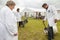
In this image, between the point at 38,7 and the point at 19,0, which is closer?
the point at 19,0

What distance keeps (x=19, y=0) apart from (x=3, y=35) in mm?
6372

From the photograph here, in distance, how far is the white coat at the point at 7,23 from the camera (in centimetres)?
346

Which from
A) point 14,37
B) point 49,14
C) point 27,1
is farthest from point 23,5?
point 14,37

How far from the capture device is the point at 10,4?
3494mm

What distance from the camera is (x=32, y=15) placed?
48.4 feet

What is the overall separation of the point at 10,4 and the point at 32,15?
37.0 ft

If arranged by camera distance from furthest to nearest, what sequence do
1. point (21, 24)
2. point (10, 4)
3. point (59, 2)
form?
1. point (59, 2)
2. point (21, 24)
3. point (10, 4)

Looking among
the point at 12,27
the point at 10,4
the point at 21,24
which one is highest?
the point at 10,4

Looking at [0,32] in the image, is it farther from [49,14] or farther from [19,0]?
[19,0]

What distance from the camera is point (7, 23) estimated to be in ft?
11.4

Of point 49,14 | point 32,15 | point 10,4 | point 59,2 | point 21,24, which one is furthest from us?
point 32,15

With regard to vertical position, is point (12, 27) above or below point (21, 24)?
above

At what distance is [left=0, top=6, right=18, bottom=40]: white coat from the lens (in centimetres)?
346

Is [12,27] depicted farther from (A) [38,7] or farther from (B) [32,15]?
(B) [32,15]
